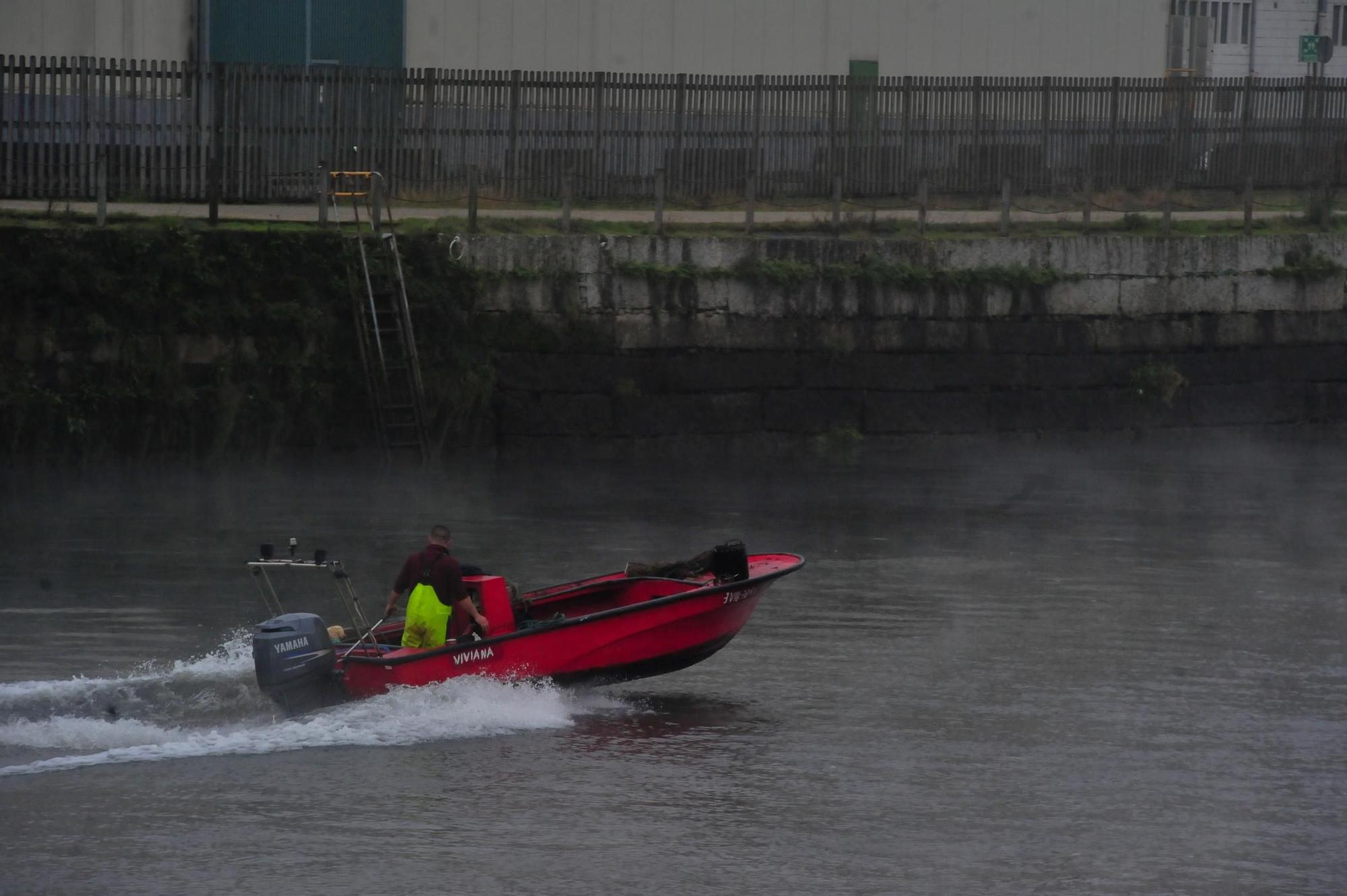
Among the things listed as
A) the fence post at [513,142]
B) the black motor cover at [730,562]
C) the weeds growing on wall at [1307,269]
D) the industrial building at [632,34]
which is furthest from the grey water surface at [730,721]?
the industrial building at [632,34]

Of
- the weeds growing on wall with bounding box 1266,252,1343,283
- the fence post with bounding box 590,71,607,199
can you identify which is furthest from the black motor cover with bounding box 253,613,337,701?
the weeds growing on wall with bounding box 1266,252,1343,283

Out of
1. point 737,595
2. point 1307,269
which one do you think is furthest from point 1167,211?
point 737,595

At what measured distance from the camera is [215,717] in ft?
42.4

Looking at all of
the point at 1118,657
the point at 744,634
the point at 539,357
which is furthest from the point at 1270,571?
the point at 539,357

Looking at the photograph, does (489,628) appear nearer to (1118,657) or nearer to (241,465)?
(1118,657)

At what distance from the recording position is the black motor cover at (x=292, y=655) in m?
12.6

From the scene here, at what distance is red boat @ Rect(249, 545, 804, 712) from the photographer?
12766mm

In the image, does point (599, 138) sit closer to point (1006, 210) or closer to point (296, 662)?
point (1006, 210)

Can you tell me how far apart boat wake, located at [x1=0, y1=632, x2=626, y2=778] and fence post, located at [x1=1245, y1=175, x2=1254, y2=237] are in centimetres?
1811

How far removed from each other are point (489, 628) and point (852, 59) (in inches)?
820

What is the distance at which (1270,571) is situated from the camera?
18.7 m

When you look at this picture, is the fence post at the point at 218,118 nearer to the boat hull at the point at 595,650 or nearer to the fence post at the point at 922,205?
the fence post at the point at 922,205

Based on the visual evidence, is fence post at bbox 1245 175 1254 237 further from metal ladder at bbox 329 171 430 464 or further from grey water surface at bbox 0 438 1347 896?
metal ladder at bbox 329 171 430 464

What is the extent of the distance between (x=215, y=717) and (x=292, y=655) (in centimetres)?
79
